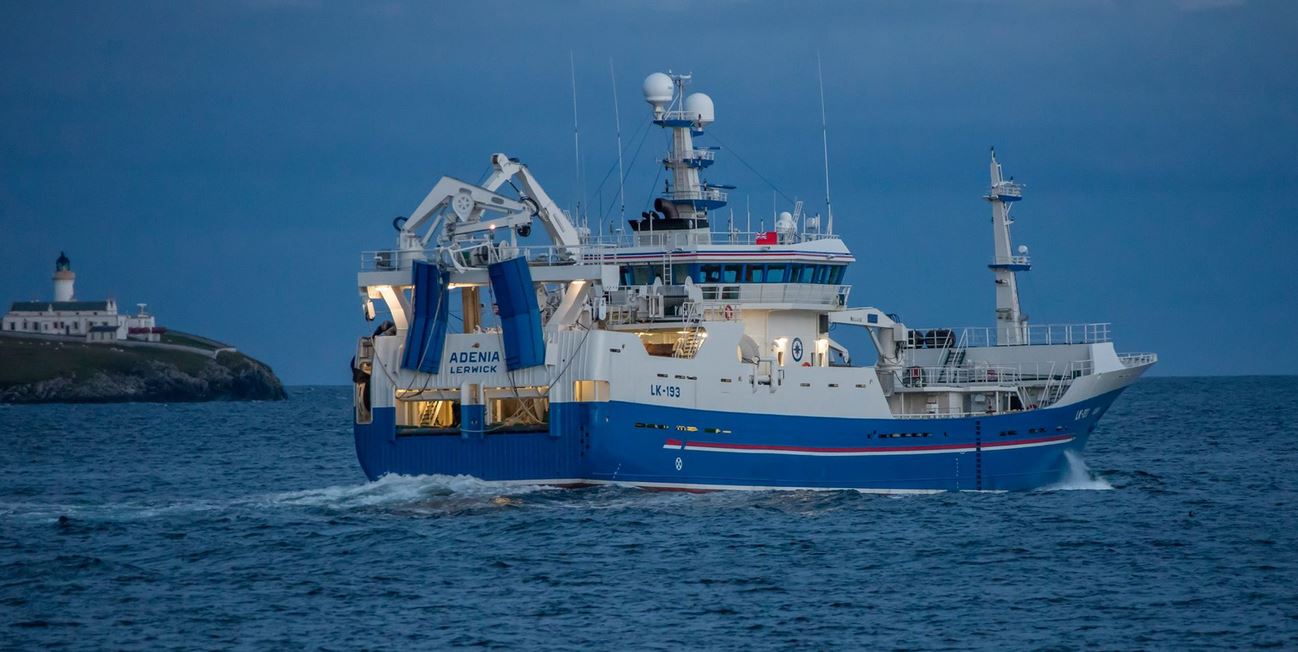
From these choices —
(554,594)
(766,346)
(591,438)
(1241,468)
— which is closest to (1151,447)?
(1241,468)

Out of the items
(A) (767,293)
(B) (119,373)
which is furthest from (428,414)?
(B) (119,373)

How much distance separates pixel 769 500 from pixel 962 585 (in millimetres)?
8355

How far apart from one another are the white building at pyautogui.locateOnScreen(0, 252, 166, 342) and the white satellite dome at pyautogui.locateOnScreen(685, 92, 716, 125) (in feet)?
407

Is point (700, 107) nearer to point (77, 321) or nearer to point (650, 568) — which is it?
point (650, 568)

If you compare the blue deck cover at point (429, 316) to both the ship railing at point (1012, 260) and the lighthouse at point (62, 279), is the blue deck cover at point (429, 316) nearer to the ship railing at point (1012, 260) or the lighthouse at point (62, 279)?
the ship railing at point (1012, 260)

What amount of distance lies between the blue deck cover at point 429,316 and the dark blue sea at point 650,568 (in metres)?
2.40

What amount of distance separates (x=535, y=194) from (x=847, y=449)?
834 centimetres

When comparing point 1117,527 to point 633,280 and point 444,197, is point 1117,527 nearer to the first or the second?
point 633,280

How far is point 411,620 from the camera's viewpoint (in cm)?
2330

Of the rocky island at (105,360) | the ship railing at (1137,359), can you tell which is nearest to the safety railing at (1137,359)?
the ship railing at (1137,359)

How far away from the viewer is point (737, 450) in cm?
3416

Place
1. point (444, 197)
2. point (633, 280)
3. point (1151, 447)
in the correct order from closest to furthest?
point (444, 197)
point (633, 280)
point (1151, 447)

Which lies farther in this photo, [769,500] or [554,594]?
[769,500]

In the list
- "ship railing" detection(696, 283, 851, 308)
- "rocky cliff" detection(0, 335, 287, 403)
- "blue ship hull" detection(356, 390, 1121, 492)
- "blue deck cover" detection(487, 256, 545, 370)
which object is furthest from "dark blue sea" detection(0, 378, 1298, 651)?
"rocky cliff" detection(0, 335, 287, 403)
